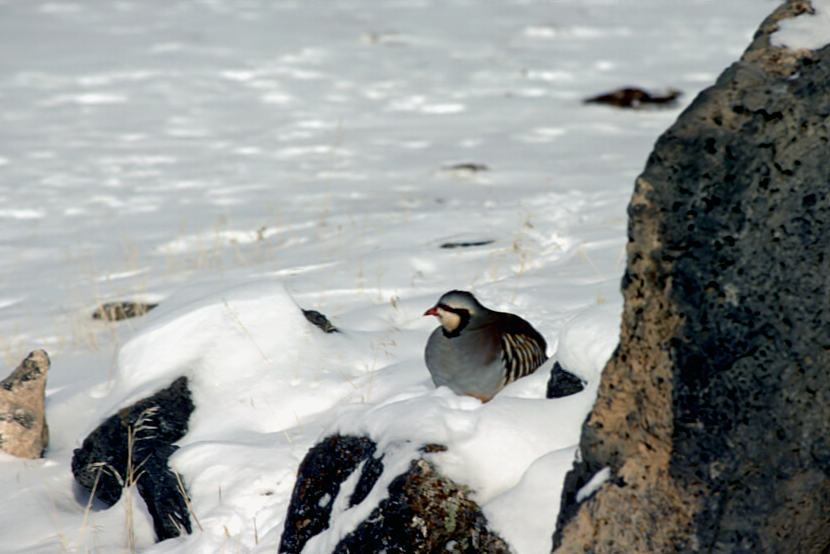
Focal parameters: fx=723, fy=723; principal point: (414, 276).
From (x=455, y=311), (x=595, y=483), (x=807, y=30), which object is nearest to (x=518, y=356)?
(x=455, y=311)

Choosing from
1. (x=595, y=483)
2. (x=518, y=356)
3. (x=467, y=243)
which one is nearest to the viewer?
(x=595, y=483)

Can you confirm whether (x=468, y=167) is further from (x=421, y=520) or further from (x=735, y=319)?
(x=735, y=319)

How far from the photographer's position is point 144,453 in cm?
362

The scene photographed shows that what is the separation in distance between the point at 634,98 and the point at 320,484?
11.7 m

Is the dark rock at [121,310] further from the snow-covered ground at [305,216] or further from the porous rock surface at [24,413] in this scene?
the porous rock surface at [24,413]

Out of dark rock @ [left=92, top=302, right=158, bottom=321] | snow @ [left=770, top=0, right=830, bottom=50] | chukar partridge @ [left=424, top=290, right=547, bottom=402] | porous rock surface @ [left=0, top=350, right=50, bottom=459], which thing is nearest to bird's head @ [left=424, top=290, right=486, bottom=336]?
chukar partridge @ [left=424, top=290, right=547, bottom=402]

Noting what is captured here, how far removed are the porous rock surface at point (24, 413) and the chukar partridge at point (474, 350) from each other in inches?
99.7

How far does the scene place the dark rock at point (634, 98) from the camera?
12516 millimetres

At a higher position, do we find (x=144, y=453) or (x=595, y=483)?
(x=595, y=483)

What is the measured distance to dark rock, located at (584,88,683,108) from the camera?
41.1 ft

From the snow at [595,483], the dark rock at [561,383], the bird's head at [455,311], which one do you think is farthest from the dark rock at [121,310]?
the snow at [595,483]

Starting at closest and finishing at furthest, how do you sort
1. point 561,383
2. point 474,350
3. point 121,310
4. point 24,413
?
point 561,383
point 474,350
point 24,413
point 121,310

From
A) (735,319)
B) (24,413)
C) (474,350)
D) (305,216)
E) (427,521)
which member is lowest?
(24,413)

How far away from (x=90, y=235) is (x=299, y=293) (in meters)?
4.43
